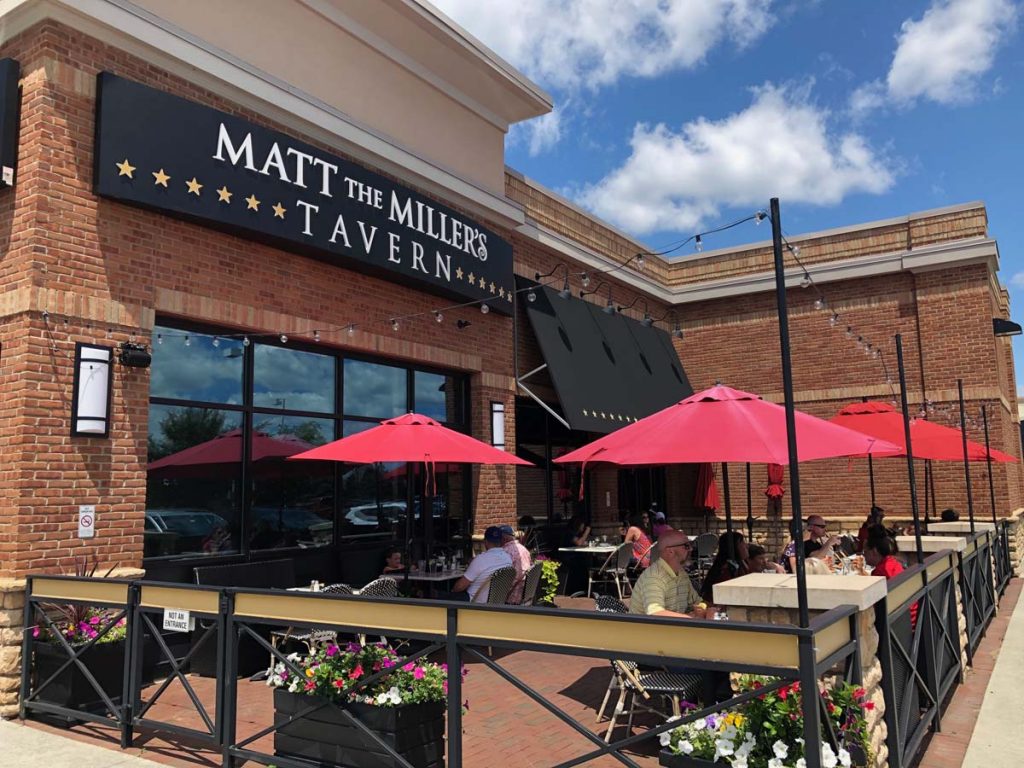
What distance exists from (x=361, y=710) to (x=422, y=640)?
56cm

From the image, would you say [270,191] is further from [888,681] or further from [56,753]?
[888,681]

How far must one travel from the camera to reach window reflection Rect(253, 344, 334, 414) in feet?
30.5

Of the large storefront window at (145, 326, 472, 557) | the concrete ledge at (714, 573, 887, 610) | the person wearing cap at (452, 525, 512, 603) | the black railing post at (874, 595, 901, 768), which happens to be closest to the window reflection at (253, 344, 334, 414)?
the large storefront window at (145, 326, 472, 557)

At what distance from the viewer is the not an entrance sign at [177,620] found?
5.27 m

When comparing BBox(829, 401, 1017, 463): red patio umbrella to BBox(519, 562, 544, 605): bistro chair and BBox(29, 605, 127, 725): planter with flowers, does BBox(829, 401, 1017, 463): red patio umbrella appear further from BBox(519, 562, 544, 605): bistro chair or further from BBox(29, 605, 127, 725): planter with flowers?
BBox(29, 605, 127, 725): planter with flowers

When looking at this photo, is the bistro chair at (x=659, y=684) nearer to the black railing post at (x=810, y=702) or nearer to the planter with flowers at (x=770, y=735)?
the planter with flowers at (x=770, y=735)

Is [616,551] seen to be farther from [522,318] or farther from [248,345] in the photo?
[248,345]

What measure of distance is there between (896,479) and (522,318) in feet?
29.8

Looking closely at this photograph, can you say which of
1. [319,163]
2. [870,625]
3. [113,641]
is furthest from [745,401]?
[319,163]

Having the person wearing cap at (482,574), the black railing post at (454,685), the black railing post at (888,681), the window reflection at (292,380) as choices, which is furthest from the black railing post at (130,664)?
the black railing post at (888,681)

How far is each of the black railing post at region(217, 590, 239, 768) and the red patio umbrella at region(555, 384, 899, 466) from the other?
283 centimetres

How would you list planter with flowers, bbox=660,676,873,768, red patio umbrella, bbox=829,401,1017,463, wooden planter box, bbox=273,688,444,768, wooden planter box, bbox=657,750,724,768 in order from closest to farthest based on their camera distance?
planter with flowers, bbox=660,676,873,768, wooden planter box, bbox=657,750,724,768, wooden planter box, bbox=273,688,444,768, red patio umbrella, bbox=829,401,1017,463

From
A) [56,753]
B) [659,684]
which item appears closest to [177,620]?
[56,753]

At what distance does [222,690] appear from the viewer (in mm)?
5070
